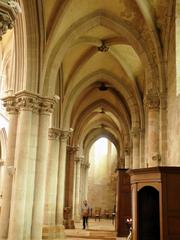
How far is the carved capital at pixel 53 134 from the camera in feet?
58.1

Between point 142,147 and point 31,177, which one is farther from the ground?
point 142,147

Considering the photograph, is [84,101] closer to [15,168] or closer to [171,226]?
[15,168]

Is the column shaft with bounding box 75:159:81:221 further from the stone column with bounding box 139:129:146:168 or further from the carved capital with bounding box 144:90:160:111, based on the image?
the carved capital with bounding box 144:90:160:111

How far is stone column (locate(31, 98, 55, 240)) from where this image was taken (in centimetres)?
1210

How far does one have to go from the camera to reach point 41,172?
41.3ft

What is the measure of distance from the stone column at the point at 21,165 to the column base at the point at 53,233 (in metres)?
3.79

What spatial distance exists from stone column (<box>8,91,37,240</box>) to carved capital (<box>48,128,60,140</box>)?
510 centimetres

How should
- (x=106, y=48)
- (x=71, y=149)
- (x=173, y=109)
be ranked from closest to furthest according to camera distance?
(x=173, y=109) → (x=106, y=48) → (x=71, y=149)

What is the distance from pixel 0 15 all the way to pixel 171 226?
6.03 meters

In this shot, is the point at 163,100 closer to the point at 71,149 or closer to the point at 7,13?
the point at 7,13

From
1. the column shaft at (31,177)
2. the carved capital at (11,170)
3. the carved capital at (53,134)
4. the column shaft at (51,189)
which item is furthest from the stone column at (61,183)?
the carved capital at (11,170)

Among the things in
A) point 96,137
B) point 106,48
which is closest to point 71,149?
point 106,48

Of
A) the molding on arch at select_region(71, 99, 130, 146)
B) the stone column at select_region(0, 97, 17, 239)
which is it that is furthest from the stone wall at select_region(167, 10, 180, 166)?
the molding on arch at select_region(71, 99, 130, 146)

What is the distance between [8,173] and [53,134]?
5831 mm
